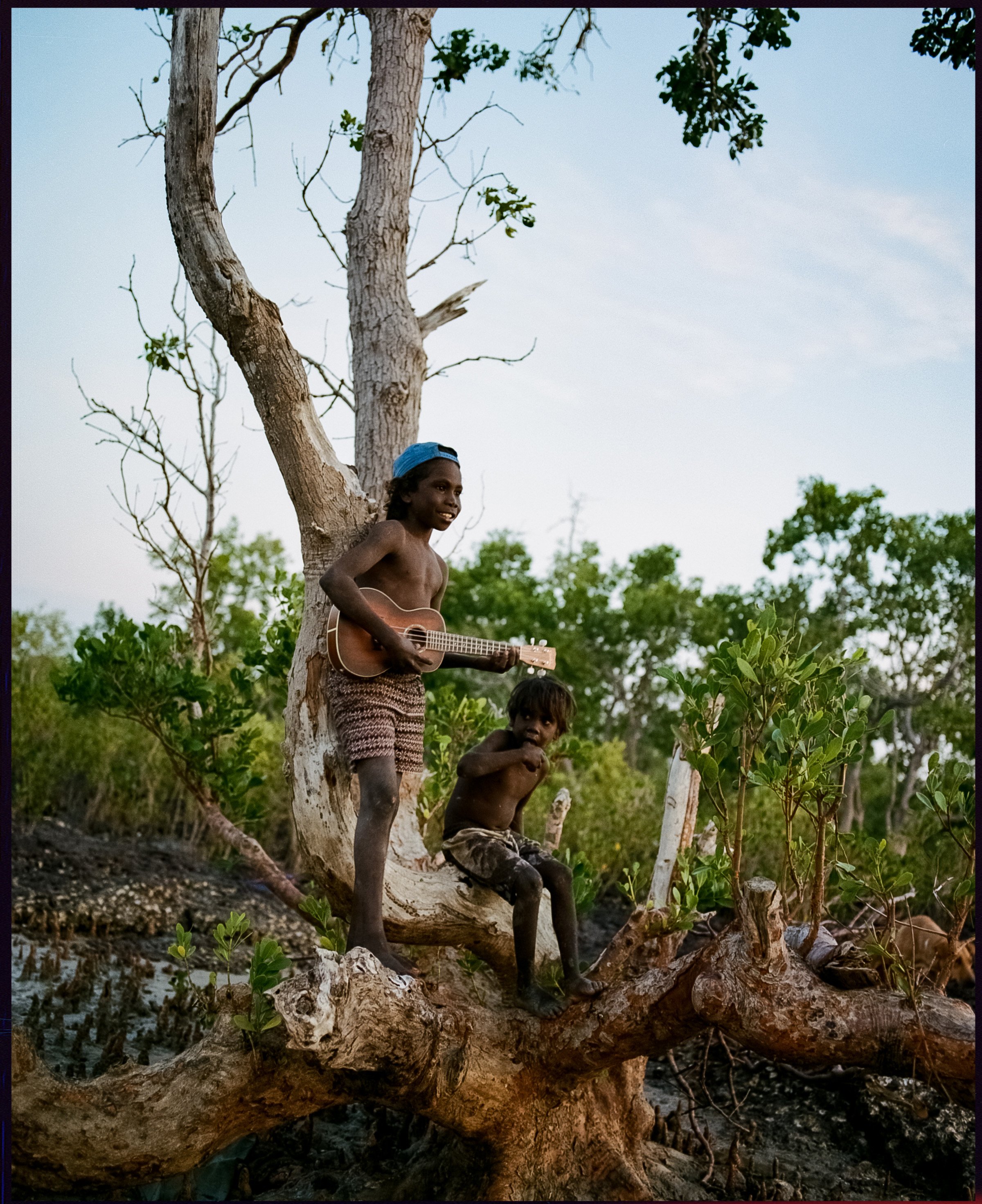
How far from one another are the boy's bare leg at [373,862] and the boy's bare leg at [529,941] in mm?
410

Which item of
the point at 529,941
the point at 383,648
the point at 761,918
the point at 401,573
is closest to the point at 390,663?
the point at 383,648

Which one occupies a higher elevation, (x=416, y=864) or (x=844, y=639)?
(x=844, y=639)

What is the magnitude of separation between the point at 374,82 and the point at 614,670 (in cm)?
1651

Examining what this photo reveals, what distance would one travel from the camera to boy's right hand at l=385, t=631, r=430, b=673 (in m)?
3.65

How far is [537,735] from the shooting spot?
157 inches

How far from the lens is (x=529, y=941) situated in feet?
12.1

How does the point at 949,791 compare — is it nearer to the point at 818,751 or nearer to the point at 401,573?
the point at 818,751

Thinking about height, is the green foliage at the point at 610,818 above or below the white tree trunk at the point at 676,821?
above

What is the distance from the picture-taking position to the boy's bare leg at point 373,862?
3.48 metres

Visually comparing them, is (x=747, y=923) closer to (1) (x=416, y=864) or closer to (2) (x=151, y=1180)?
(1) (x=416, y=864)

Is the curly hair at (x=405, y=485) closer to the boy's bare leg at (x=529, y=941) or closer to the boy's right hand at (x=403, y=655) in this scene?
the boy's right hand at (x=403, y=655)

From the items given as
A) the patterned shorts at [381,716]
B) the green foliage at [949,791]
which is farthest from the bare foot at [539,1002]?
the green foliage at [949,791]

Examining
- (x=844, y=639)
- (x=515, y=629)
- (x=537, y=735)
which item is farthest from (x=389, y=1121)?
(x=515, y=629)

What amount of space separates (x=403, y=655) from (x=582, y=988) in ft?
4.34
